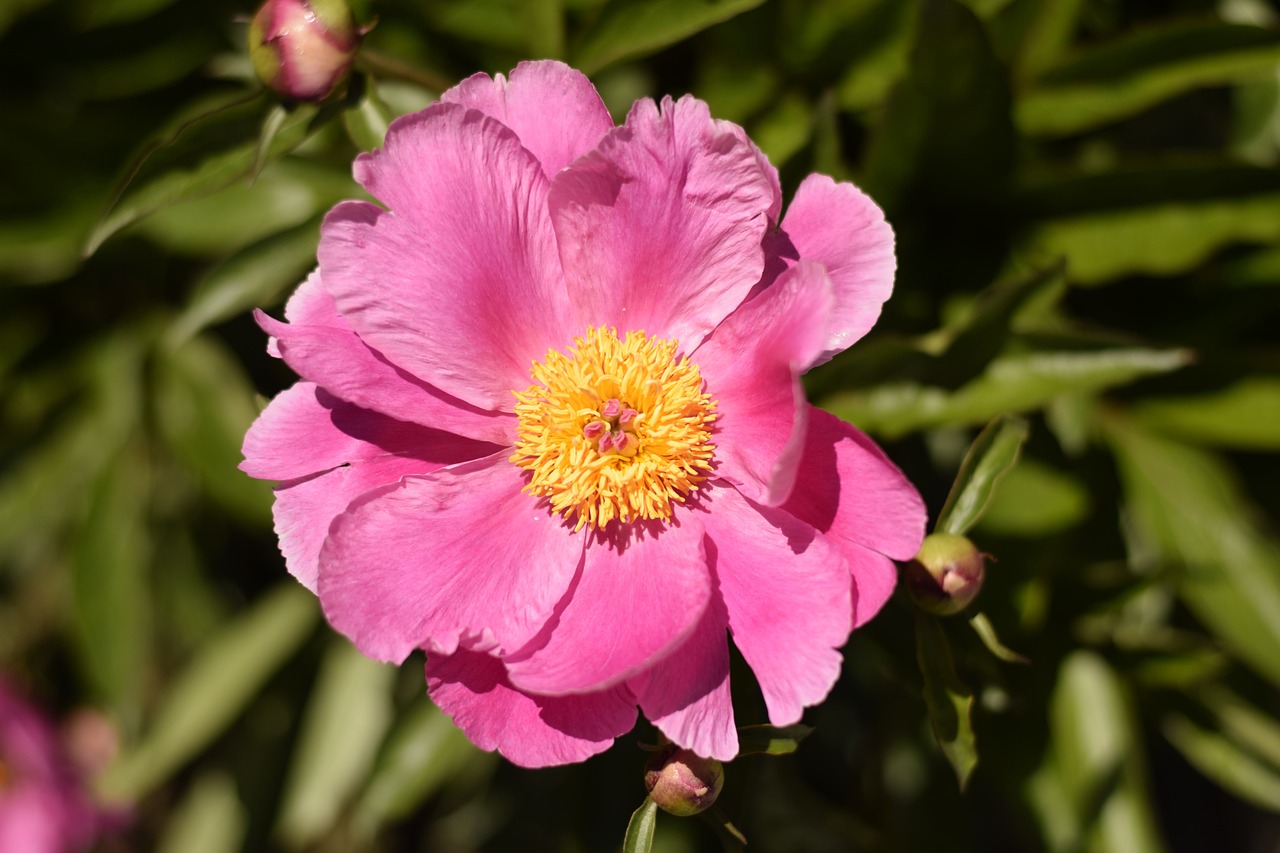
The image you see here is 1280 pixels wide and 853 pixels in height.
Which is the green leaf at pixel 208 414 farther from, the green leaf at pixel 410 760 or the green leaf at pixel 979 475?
the green leaf at pixel 979 475

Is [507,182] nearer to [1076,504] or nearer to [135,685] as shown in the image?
[1076,504]

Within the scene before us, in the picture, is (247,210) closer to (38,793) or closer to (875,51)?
(875,51)

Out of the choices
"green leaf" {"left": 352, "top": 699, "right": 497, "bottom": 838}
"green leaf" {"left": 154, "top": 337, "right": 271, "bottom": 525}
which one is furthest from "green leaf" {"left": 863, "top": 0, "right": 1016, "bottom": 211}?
"green leaf" {"left": 154, "top": 337, "right": 271, "bottom": 525}

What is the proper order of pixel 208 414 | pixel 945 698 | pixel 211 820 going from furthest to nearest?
pixel 211 820 → pixel 208 414 → pixel 945 698

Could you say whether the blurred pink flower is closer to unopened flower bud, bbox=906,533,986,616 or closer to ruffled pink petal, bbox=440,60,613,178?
ruffled pink petal, bbox=440,60,613,178

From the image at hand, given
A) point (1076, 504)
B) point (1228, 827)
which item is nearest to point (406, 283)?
point (1076, 504)

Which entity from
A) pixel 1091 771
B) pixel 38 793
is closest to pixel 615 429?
pixel 1091 771
